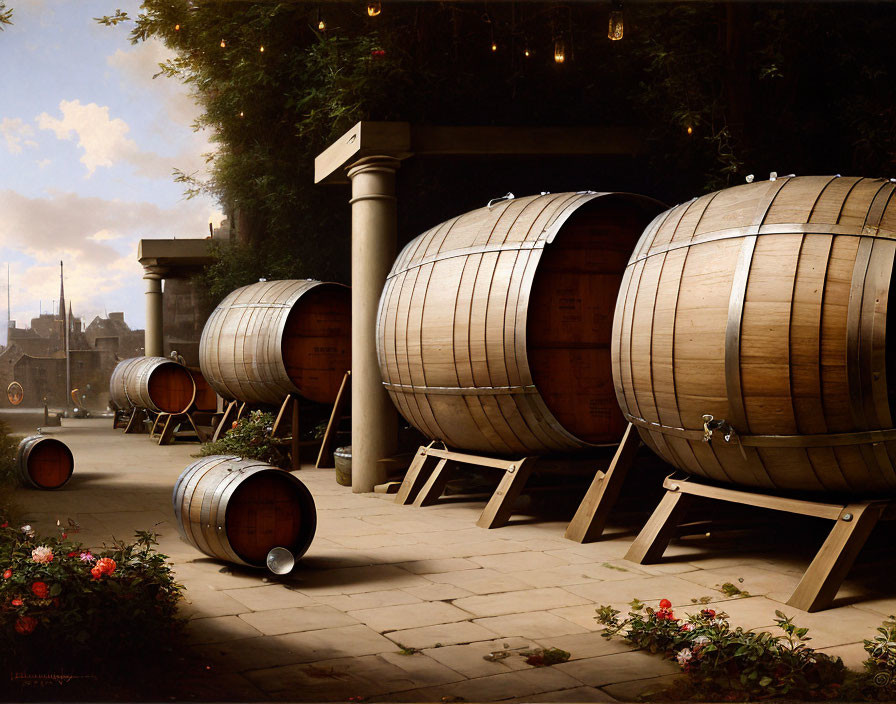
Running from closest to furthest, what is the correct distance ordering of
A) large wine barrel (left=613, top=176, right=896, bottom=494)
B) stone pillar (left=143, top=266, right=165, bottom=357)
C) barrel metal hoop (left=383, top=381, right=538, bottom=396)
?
1. large wine barrel (left=613, top=176, right=896, bottom=494)
2. barrel metal hoop (left=383, top=381, right=538, bottom=396)
3. stone pillar (left=143, top=266, right=165, bottom=357)

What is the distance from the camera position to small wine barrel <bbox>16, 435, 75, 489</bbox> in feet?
22.2

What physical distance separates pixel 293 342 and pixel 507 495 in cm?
397

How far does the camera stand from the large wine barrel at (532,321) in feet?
15.6

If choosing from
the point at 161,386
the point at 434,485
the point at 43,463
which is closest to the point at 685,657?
the point at 434,485

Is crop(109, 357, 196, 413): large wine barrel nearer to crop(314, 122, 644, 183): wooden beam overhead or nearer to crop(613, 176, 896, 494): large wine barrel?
crop(314, 122, 644, 183): wooden beam overhead

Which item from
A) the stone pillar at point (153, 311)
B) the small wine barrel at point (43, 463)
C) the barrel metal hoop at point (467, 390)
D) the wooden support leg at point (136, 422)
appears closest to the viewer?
the barrel metal hoop at point (467, 390)

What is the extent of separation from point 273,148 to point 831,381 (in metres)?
7.32

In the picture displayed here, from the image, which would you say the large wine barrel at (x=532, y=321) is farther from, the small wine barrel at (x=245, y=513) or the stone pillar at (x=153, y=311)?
the stone pillar at (x=153, y=311)

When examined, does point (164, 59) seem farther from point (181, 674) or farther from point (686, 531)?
point (181, 674)

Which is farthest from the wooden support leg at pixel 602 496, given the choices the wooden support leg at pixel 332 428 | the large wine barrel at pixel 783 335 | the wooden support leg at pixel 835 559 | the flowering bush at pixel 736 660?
the wooden support leg at pixel 332 428

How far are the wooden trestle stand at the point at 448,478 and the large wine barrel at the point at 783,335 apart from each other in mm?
1343

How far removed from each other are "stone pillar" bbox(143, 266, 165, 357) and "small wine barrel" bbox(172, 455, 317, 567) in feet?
38.5

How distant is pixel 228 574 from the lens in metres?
3.86

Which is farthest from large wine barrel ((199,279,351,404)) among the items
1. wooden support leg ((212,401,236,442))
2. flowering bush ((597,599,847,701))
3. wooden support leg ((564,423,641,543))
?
flowering bush ((597,599,847,701))
